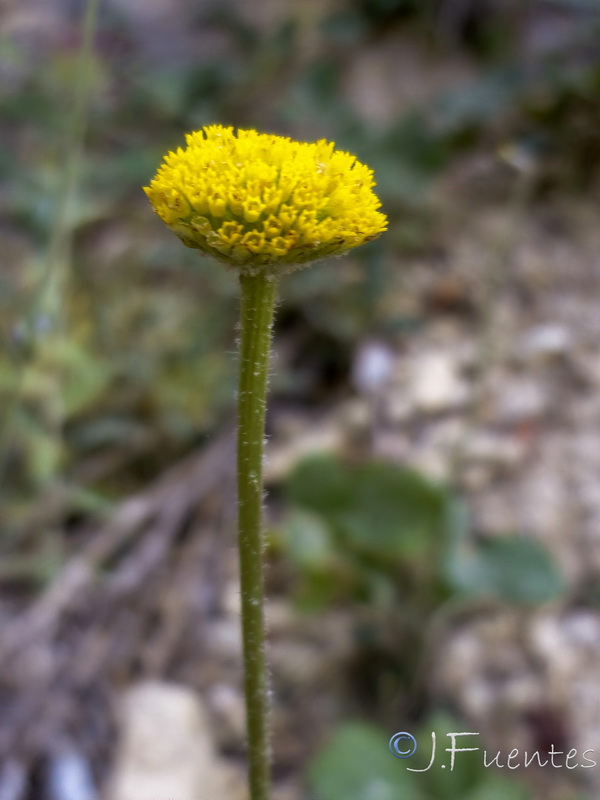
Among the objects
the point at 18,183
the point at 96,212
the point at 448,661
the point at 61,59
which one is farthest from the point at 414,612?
the point at 61,59

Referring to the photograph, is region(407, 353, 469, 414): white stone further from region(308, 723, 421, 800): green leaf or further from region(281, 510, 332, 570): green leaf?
region(308, 723, 421, 800): green leaf

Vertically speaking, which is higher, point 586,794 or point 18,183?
point 18,183

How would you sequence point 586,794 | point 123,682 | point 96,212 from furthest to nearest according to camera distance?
point 96,212 < point 123,682 < point 586,794

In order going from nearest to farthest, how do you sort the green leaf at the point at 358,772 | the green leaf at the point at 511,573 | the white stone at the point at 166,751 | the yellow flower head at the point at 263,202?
1. the yellow flower head at the point at 263,202
2. the green leaf at the point at 358,772
3. the white stone at the point at 166,751
4. the green leaf at the point at 511,573

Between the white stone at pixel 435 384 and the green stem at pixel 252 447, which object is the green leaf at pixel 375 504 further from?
the green stem at pixel 252 447

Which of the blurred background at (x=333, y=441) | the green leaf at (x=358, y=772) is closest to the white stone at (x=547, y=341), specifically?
the blurred background at (x=333, y=441)

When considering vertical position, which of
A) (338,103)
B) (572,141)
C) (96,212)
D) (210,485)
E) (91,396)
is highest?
(338,103)

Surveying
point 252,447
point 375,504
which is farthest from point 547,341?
point 252,447

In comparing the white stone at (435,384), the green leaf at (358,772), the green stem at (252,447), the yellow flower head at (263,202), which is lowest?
the green leaf at (358,772)

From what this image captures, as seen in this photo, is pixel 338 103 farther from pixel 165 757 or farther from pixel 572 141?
pixel 165 757
